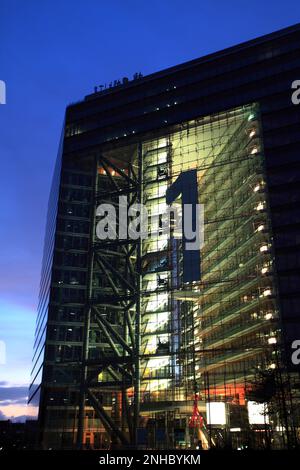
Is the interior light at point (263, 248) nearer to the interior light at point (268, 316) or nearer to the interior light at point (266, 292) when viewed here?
the interior light at point (266, 292)

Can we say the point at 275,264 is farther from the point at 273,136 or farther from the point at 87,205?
the point at 87,205

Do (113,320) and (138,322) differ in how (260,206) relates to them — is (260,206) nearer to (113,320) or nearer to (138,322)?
(138,322)

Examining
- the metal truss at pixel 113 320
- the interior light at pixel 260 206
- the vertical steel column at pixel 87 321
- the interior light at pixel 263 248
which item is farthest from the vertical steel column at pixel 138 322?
the interior light at pixel 260 206

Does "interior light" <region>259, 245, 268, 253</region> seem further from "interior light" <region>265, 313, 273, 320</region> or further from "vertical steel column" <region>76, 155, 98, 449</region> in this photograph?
"vertical steel column" <region>76, 155, 98, 449</region>

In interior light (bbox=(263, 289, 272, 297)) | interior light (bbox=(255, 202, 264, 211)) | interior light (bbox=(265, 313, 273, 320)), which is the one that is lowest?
interior light (bbox=(265, 313, 273, 320))

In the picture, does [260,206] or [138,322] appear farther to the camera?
[138,322]

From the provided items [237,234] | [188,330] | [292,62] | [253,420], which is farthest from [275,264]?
[292,62]

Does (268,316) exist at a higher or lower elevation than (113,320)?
lower

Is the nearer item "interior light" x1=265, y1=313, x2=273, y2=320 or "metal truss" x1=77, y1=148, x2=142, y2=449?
"interior light" x1=265, y1=313, x2=273, y2=320

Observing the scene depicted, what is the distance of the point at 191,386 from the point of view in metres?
66.2

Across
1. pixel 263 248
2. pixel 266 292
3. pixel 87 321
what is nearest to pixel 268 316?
pixel 266 292

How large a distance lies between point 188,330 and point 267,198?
22.3 metres

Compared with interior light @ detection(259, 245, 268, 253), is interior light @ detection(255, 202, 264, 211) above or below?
above

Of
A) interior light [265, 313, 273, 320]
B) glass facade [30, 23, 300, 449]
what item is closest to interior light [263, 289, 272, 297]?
glass facade [30, 23, 300, 449]
